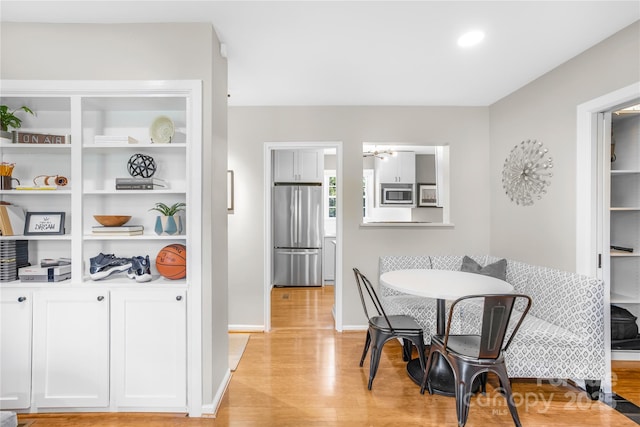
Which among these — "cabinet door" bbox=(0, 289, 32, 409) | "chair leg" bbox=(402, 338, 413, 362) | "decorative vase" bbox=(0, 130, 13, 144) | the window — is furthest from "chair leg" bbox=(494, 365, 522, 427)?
the window

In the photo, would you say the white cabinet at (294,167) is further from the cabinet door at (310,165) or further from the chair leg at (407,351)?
the chair leg at (407,351)

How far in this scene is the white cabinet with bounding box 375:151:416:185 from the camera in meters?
5.66

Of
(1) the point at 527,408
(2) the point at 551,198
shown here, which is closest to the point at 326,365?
(1) the point at 527,408

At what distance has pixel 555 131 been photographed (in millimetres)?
2725

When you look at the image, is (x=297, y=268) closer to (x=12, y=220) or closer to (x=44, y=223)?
(x=44, y=223)

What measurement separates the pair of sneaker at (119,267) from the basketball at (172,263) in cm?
12

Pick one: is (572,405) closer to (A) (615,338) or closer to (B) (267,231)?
(A) (615,338)

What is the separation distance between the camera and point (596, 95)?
2.33 m

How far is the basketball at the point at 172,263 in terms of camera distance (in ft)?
6.88

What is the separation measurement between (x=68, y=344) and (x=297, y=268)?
368 centimetres

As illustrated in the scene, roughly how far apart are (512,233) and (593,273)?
2.98ft

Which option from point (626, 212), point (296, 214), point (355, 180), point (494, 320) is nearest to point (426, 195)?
point (296, 214)

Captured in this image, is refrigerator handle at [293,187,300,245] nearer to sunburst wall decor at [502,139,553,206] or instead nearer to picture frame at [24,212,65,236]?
sunburst wall decor at [502,139,553,206]

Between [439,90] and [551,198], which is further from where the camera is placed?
[439,90]
